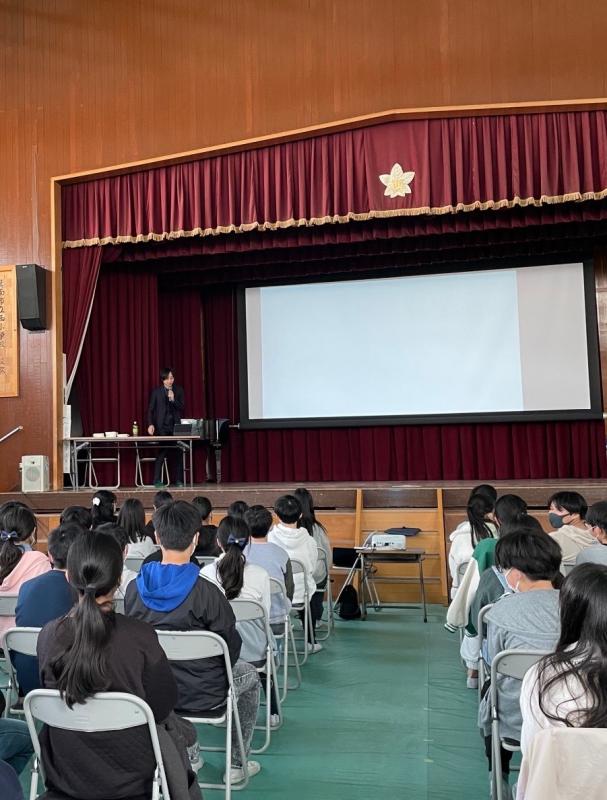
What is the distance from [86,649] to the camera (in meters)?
1.70

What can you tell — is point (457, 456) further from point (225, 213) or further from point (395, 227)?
point (225, 213)

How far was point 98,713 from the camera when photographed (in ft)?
5.57

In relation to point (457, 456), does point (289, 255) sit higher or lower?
higher

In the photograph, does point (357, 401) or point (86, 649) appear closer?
point (86, 649)

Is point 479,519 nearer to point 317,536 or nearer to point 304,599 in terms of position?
point 304,599

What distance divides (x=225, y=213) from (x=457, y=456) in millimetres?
4078

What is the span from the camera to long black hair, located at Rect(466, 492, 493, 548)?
3.81 m

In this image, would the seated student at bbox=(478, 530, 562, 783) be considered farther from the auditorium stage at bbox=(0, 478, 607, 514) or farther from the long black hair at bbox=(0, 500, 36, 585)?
the auditorium stage at bbox=(0, 478, 607, 514)

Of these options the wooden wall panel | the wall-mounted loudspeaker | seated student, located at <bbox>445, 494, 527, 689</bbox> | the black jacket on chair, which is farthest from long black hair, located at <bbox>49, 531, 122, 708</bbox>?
the black jacket on chair

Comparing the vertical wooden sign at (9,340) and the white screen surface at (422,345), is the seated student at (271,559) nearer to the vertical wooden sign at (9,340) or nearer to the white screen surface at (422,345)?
the vertical wooden sign at (9,340)

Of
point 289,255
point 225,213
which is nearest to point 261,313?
point 289,255

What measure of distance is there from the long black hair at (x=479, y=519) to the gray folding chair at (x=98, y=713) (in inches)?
95.3

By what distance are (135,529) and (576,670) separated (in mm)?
3012

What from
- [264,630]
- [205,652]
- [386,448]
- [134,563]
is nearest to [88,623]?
[205,652]
